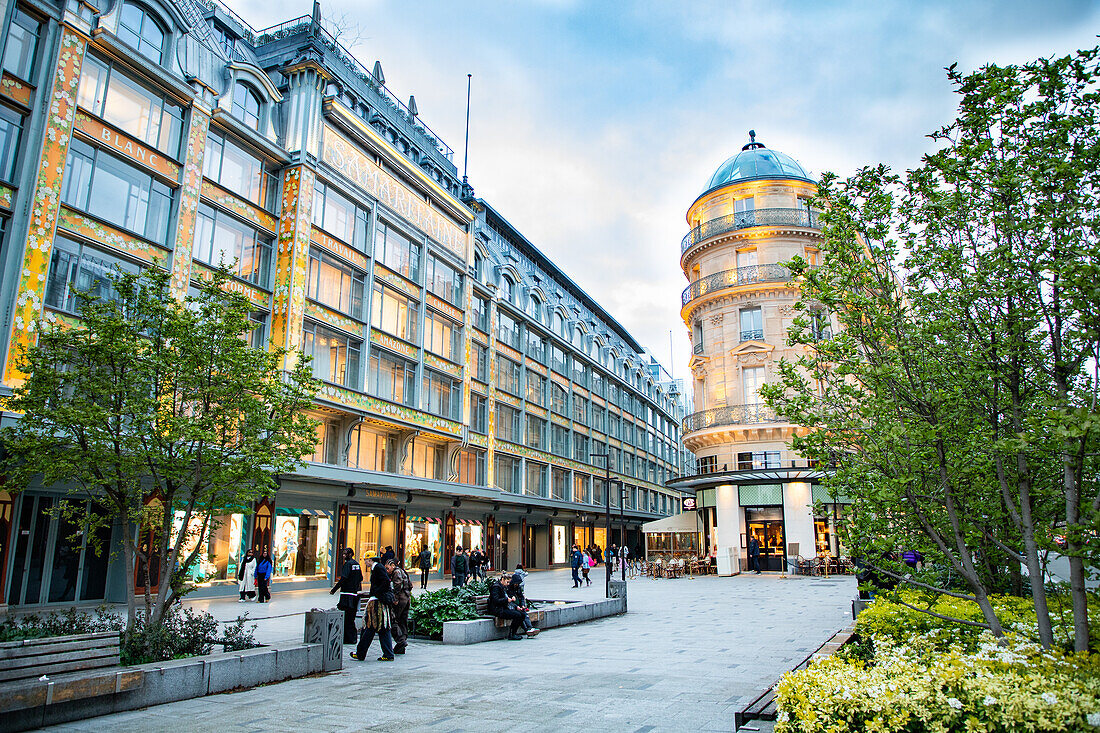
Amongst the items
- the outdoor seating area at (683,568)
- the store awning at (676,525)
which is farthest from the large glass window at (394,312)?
the outdoor seating area at (683,568)

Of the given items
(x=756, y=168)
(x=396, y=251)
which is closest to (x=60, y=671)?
(x=396, y=251)

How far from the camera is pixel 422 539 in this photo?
35531 mm

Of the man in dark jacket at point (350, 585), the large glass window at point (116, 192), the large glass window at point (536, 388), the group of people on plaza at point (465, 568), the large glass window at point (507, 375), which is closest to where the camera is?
the man in dark jacket at point (350, 585)

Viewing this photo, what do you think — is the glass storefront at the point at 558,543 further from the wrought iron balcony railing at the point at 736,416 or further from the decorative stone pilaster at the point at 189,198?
the decorative stone pilaster at the point at 189,198

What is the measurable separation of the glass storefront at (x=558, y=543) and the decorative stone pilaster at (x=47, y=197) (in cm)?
3781

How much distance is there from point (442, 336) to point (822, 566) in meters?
22.6

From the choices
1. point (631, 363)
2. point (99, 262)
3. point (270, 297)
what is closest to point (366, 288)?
point (270, 297)

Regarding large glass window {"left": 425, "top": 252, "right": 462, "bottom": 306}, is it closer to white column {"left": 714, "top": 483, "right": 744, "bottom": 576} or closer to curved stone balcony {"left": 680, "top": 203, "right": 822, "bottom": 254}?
curved stone balcony {"left": 680, "top": 203, "right": 822, "bottom": 254}

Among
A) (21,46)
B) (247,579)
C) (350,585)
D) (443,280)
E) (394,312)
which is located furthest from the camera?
(443,280)

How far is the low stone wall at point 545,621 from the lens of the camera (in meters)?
14.3

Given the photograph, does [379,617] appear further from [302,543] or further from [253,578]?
[302,543]

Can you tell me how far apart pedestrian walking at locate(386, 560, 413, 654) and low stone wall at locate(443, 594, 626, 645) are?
1.44 m

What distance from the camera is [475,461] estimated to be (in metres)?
41.5

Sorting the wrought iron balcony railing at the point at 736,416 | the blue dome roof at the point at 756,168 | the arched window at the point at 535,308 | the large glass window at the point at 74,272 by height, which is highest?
the blue dome roof at the point at 756,168
